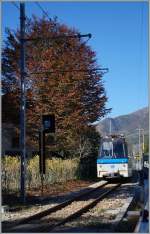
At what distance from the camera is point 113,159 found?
125 feet

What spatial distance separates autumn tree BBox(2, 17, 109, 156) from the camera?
110ft

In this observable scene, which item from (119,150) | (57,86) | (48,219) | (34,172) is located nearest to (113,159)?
(119,150)

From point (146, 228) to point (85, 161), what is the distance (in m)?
32.2

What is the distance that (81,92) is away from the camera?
35031mm

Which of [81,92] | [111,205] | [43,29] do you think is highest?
[43,29]

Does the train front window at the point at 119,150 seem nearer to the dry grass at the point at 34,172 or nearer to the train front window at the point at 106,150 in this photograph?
the train front window at the point at 106,150

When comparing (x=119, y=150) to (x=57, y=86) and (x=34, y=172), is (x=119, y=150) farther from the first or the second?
(x=34, y=172)

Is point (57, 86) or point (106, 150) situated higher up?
point (57, 86)

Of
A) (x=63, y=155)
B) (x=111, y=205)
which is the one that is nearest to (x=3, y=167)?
(x=111, y=205)

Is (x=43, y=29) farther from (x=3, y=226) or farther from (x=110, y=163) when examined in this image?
(x=3, y=226)

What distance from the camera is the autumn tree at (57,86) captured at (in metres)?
33.6

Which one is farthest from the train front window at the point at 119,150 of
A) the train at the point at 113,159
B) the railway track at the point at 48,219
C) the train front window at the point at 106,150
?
the railway track at the point at 48,219

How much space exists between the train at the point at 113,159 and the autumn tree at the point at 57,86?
245 centimetres

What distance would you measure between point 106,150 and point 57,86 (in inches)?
286
